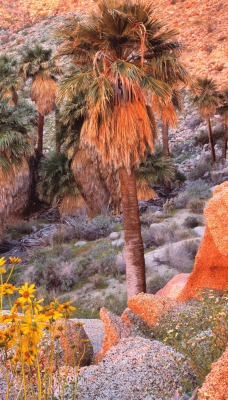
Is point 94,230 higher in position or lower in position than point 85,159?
lower

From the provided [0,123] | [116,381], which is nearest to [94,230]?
[0,123]

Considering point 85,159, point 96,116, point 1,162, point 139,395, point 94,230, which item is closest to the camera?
point 139,395

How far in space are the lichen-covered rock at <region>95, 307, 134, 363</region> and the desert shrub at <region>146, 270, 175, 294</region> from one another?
24.9 ft

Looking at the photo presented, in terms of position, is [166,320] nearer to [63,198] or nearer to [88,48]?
[88,48]

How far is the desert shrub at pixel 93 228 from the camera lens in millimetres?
20422

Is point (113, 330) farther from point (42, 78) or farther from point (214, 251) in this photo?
point (42, 78)

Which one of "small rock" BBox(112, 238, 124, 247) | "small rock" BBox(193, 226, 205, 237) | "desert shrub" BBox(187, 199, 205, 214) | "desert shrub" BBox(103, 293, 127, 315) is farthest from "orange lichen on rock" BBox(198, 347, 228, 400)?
"desert shrub" BBox(187, 199, 205, 214)

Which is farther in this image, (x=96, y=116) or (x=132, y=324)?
(x=96, y=116)

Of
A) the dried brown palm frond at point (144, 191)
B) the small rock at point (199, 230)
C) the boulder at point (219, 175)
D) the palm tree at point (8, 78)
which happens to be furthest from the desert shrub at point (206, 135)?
the small rock at point (199, 230)

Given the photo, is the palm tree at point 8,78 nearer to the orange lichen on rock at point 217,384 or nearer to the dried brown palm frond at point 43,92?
the dried brown palm frond at point 43,92

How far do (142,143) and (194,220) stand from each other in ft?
29.9

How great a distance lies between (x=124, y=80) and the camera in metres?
10.1

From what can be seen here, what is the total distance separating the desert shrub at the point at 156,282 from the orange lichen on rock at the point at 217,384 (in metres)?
11.1

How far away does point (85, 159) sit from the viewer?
23.2m
